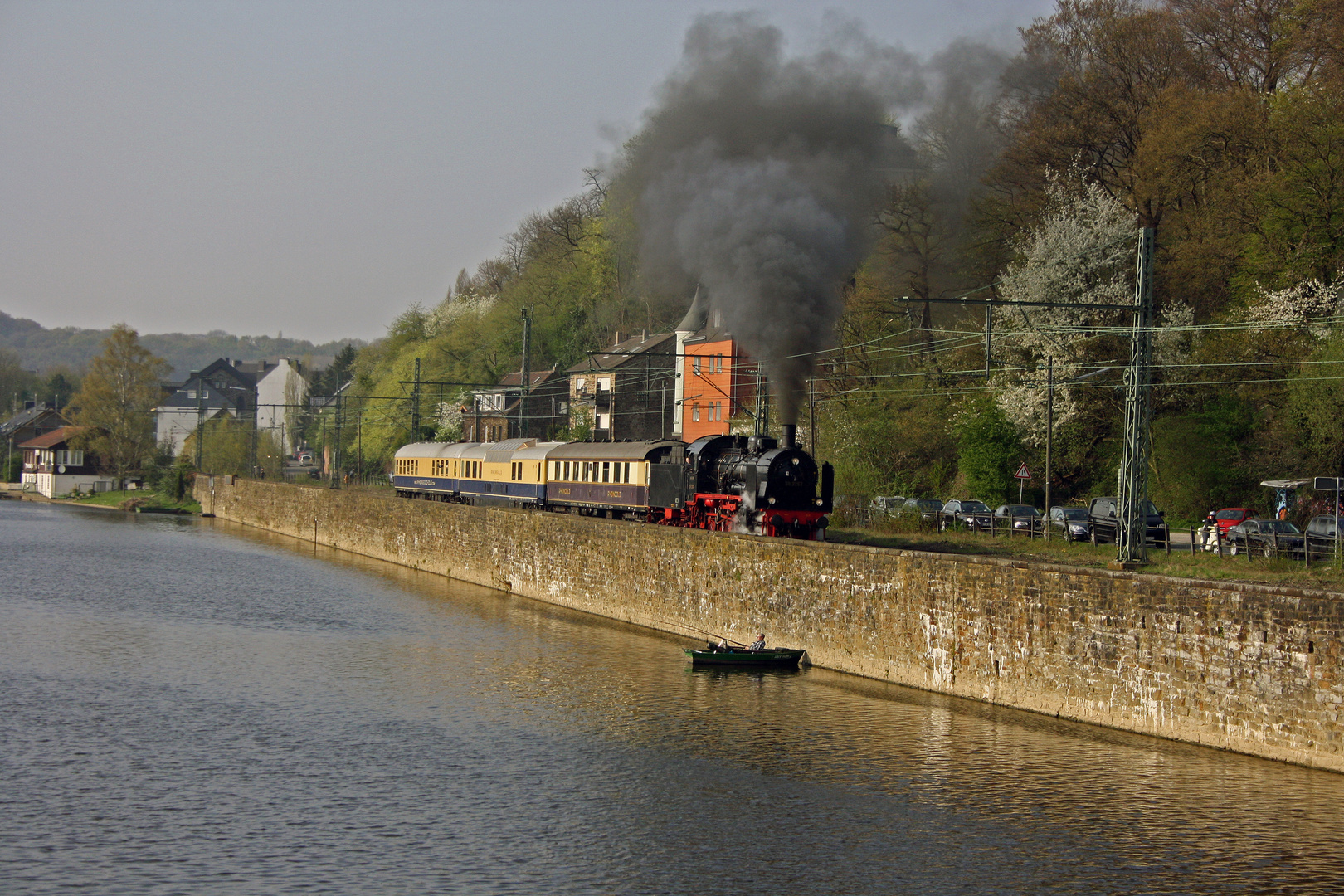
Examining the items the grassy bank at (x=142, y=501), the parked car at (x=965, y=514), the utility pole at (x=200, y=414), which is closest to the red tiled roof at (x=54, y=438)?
the grassy bank at (x=142, y=501)

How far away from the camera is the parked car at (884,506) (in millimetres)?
35562

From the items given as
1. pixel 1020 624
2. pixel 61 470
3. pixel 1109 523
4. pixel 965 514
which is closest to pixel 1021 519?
pixel 965 514

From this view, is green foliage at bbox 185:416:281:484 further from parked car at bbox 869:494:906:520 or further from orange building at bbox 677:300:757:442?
parked car at bbox 869:494:906:520

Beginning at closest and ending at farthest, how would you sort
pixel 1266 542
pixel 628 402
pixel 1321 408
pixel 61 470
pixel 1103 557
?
pixel 1266 542
pixel 1103 557
pixel 1321 408
pixel 628 402
pixel 61 470

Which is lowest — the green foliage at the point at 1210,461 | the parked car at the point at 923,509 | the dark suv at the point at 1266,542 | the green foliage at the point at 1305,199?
the dark suv at the point at 1266,542

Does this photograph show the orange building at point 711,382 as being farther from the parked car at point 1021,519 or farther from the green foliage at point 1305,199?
the green foliage at point 1305,199

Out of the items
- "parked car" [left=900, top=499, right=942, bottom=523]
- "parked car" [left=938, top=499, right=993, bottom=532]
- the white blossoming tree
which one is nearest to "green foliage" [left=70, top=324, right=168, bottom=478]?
"parked car" [left=900, top=499, right=942, bottom=523]

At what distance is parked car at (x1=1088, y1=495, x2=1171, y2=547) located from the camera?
82.6ft

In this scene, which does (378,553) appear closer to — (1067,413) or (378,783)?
(1067,413)

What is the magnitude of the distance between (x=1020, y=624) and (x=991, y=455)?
21.7 m

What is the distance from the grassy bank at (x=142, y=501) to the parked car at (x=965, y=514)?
5766 centimetres

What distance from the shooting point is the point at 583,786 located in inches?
624

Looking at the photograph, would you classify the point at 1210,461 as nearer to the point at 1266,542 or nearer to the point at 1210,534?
the point at 1210,534

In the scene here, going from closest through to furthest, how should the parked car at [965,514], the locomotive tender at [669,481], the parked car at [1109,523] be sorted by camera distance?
the parked car at [1109,523] < the locomotive tender at [669,481] < the parked car at [965,514]
